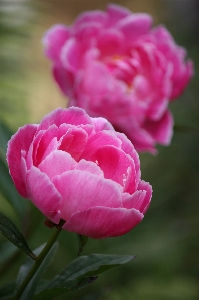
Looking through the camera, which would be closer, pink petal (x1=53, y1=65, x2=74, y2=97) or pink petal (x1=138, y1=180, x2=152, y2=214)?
pink petal (x1=138, y1=180, x2=152, y2=214)

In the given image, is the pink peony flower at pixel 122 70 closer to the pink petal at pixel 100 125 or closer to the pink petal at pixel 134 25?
the pink petal at pixel 134 25

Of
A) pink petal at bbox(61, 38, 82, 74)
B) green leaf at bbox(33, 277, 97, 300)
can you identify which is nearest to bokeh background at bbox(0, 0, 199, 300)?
pink petal at bbox(61, 38, 82, 74)

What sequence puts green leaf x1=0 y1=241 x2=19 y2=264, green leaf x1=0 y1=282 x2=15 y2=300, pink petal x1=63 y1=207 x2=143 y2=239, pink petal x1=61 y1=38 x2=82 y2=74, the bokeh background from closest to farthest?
pink petal x1=63 y1=207 x2=143 y2=239
green leaf x1=0 y1=282 x2=15 y2=300
green leaf x1=0 y1=241 x2=19 y2=264
pink petal x1=61 y1=38 x2=82 y2=74
the bokeh background

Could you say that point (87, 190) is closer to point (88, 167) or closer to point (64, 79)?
point (88, 167)

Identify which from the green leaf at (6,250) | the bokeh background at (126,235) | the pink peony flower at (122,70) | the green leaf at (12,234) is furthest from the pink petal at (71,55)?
the green leaf at (12,234)

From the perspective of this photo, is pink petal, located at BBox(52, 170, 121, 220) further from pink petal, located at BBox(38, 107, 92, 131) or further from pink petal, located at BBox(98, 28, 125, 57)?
pink petal, located at BBox(98, 28, 125, 57)

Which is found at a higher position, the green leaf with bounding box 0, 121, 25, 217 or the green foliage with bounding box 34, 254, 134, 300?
the green foliage with bounding box 34, 254, 134, 300

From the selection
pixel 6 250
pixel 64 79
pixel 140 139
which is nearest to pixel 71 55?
pixel 64 79
